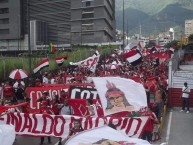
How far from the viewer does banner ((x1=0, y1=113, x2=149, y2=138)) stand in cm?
1079

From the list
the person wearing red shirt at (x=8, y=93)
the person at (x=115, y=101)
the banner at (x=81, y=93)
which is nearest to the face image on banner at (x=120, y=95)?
→ the person at (x=115, y=101)

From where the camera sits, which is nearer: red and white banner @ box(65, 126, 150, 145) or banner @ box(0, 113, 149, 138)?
red and white banner @ box(65, 126, 150, 145)

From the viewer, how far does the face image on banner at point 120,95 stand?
9.67 meters

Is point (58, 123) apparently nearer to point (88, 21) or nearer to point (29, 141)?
point (29, 141)

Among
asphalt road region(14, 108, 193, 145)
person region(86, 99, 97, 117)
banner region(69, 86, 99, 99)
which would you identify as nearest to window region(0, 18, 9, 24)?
asphalt road region(14, 108, 193, 145)

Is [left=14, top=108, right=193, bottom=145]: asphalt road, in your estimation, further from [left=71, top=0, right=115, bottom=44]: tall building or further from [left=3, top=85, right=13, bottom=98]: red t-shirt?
[left=71, top=0, right=115, bottom=44]: tall building

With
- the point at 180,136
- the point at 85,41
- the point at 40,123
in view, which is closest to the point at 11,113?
the point at 40,123

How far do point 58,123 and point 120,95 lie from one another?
2463 mm

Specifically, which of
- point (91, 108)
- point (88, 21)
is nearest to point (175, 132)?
point (91, 108)

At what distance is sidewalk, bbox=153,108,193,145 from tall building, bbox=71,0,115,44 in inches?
3724

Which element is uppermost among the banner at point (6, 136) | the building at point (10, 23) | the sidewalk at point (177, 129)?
the building at point (10, 23)

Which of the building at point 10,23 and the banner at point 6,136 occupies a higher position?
the building at point 10,23

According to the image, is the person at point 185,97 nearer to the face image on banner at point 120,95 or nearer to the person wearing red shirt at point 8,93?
the person wearing red shirt at point 8,93

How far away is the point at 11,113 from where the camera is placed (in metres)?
11.8
